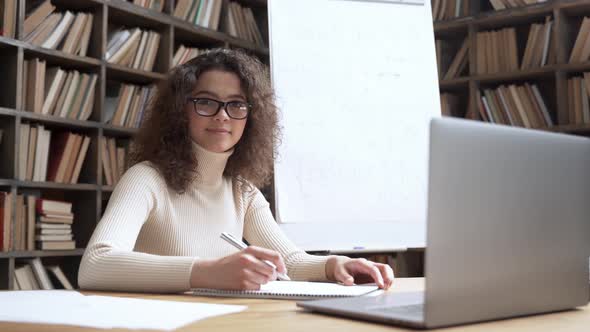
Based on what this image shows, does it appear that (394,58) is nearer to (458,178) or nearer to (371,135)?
(371,135)

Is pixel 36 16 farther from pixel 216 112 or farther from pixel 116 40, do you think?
pixel 216 112

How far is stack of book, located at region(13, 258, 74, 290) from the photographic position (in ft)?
8.58

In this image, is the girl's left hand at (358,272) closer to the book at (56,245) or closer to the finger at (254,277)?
the finger at (254,277)

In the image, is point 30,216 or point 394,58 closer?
point 394,58

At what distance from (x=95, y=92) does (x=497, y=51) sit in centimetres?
217

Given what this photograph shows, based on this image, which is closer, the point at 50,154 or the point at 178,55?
the point at 50,154

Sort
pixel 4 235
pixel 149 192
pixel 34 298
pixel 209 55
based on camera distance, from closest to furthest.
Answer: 1. pixel 34 298
2. pixel 149 192
3. pixel 209 55
4. pixel 4 235

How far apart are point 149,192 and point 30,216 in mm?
1434

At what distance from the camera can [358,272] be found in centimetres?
117

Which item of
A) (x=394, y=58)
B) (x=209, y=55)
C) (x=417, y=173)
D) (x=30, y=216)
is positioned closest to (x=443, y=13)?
(x=394, y=58)

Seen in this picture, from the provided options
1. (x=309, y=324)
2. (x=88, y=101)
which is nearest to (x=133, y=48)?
(x=88, y=101)

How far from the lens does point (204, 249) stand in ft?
5.16

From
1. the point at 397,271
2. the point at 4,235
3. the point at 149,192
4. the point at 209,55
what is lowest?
the point at 397,271

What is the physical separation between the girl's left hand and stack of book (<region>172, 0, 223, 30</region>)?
2375 mm
